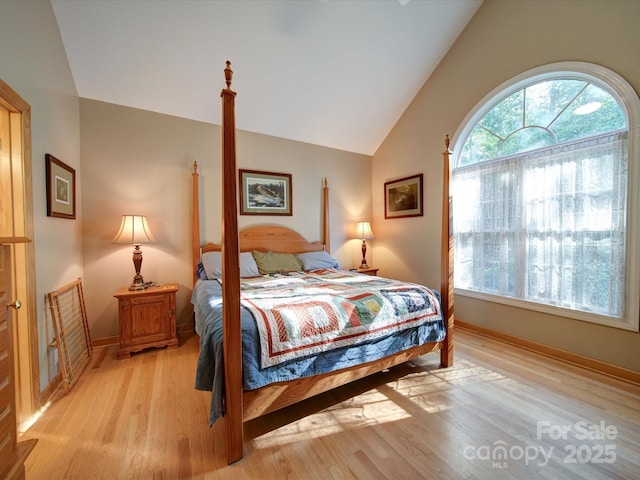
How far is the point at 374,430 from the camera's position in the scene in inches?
63.8

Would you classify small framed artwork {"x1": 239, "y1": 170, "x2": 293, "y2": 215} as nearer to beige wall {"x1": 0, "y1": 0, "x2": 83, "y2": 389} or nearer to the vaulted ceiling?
the vaulted ceiling

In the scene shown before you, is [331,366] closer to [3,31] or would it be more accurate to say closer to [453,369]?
[453,369]

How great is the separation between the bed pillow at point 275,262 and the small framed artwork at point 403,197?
5.58 feet

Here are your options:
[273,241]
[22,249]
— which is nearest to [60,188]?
[22,249]

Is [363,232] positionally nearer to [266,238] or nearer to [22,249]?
[266,238]

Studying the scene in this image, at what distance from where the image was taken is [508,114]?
288 centimetres

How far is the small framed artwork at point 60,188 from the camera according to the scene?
80.8 inches

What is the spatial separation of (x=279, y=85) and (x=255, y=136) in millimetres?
720

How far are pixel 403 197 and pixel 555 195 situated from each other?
1.77 metres

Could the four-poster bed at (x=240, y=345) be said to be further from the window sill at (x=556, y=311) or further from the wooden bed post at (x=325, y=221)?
the wooden bed post at (x=325, y=221)

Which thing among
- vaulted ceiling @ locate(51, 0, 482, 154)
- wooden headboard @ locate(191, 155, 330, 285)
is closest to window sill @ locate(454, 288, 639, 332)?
wooden headboard @ locate(191, 155, 330, 285)

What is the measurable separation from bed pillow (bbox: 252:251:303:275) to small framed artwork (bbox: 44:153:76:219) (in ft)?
5.85

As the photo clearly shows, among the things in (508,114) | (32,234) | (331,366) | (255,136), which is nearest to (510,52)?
(508,114)

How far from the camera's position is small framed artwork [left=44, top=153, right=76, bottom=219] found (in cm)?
205
